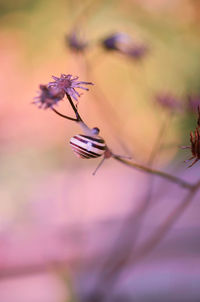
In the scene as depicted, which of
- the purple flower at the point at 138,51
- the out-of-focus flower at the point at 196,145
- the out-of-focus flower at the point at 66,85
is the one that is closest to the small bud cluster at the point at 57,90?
the out-of-focus flower at the point at 66,85

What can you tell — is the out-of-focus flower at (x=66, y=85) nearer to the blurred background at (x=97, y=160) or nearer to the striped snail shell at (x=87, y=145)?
the striped snail shell at (x=87, y=145)

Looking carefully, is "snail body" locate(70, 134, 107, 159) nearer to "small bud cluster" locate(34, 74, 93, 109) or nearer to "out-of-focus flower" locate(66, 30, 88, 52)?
"small bud cluster" locate(34, 74, 93, 109)

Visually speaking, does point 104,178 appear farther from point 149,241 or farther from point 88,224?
point 149,241

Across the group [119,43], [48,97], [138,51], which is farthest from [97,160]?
[48,97]

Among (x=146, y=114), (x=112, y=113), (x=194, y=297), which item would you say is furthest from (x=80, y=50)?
(x=146, y=114)

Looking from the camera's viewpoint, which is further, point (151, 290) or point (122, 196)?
point (122, 196)

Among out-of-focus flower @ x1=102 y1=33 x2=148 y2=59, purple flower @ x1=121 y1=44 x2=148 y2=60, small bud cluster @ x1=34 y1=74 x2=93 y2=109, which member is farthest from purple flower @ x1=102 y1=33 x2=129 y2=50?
small bud cluster @ x1=34 y1=74 x2=93 y2=109
